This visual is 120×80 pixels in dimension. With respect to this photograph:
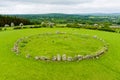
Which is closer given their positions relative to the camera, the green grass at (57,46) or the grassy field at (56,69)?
the grassy field at (56,69)

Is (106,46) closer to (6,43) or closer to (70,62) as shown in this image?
(70,62)

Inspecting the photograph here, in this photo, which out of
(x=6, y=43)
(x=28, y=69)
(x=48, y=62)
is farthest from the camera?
(x=6, y=43)

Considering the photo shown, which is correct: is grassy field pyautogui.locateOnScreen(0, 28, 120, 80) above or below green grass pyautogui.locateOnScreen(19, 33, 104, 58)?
below

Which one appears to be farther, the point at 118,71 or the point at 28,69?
the point at 118,71

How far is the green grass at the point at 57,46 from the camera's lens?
2725 cm

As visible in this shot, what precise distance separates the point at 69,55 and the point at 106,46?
876 cm

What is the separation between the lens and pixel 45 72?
2222 centimetres

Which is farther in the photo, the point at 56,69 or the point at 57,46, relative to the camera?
the point at 57,46

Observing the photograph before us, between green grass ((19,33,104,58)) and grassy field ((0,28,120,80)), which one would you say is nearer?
grassy field ((0,28,120,80))

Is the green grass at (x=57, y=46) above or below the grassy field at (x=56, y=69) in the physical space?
above

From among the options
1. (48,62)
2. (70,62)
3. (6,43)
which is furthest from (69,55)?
(6,43)

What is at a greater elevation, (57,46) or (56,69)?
(57,46)

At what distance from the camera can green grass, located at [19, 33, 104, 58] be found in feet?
89.4

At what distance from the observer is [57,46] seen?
30.1 metres
